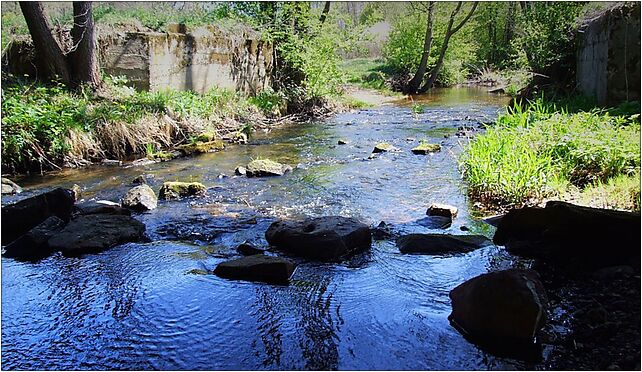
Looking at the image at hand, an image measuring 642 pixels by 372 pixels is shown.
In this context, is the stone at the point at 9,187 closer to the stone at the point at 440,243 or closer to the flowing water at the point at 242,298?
the flowing water at the point at 242,298

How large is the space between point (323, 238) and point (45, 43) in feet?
27.3

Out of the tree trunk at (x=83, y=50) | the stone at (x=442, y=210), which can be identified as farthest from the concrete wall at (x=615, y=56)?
the tree trunk at (x=83, y=50)

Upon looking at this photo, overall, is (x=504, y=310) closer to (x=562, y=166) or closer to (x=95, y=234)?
(x=562, y=166)

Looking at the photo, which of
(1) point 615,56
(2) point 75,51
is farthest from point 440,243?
(2) point 75,51

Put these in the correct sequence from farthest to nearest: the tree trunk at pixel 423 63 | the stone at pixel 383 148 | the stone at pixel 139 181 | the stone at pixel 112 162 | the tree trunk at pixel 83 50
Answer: the tree trunk at pixel 423 63 → the tree trunk at pixel 83 50 → the stone at pixel 383 148 → the stone at pixel 112 162 → the stone at pixel 139 181

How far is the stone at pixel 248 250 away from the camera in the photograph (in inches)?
186

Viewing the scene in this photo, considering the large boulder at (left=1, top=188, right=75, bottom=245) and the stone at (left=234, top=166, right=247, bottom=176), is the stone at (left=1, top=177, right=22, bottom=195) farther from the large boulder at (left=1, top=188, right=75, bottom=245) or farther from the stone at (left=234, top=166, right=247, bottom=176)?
the stone at (left=234, top=166, right=247, bottom=176)

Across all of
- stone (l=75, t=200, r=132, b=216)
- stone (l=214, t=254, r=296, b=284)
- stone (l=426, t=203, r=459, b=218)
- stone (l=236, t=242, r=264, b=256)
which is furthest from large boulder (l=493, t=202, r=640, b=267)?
stone (l=75, t=200, r=132, b=216)

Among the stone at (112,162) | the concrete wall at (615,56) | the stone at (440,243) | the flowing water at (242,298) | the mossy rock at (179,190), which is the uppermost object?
the concrete wall at (615,56)

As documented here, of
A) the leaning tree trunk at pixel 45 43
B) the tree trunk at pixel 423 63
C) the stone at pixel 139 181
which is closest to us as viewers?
the stone at pixel 139 181

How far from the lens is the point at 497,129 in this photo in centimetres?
761

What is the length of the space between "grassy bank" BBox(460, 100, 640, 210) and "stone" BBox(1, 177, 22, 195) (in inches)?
230

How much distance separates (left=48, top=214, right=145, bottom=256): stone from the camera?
15.8 feet

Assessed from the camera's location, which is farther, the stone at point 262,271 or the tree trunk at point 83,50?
the tree trunk at point 83,50
